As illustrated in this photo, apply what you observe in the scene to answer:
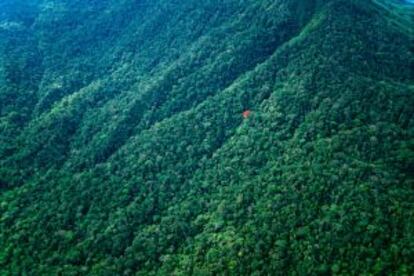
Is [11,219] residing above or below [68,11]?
below

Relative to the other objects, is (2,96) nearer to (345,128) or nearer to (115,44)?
(115,44)

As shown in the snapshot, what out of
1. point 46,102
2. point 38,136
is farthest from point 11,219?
point 46,102

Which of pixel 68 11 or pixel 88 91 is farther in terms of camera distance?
pixel 68 11

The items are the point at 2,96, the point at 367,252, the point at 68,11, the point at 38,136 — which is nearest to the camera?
the point at 367,252

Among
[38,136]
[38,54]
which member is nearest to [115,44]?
[38,54]

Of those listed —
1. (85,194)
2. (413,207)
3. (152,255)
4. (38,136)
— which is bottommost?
(413,207)

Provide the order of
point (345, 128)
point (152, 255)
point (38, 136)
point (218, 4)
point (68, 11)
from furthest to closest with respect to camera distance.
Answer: point (68, 11) < point (218, 4) < point (38, 136) < point (345, 128) < point (152, 255)

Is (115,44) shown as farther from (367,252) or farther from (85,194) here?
(367,252)
